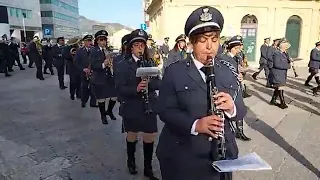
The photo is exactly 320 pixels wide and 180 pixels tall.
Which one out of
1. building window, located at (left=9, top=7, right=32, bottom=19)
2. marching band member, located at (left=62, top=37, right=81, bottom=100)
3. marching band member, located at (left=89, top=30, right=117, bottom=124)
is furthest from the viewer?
building window, located at (left=9, top=7, right=32, bottom=19)

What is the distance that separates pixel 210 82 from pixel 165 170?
2.93ft

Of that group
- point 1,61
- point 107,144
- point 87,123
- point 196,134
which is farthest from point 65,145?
point 1,61

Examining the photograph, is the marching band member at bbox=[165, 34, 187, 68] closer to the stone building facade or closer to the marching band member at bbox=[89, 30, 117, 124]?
the marching band member at bbox=[89, 30, 117, 124]

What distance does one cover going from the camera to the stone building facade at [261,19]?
83.6ft

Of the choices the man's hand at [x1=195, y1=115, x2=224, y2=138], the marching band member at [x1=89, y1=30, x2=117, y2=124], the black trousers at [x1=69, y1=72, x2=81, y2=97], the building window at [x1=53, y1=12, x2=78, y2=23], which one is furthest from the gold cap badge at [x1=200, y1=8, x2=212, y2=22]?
the building window at [x1=53, y1=12, x2=78, y2=23]

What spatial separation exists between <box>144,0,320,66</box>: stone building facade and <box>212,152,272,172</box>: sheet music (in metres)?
24.3

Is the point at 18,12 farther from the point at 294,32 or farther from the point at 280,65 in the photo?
the point at 280,65

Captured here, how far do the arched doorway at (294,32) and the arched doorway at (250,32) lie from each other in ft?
9.84

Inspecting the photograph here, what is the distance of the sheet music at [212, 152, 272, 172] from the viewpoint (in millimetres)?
1814

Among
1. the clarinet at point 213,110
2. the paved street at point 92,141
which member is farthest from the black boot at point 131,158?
the clarinet at point 213,110

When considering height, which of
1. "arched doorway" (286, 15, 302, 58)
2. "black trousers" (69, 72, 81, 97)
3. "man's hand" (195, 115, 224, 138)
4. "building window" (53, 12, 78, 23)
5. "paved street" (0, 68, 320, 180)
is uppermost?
"building window" (53, 12, 78, 23)

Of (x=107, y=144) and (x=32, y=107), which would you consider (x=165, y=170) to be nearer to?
(x=107, y=144)

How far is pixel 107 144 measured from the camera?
18.5ft

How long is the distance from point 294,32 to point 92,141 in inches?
1001
